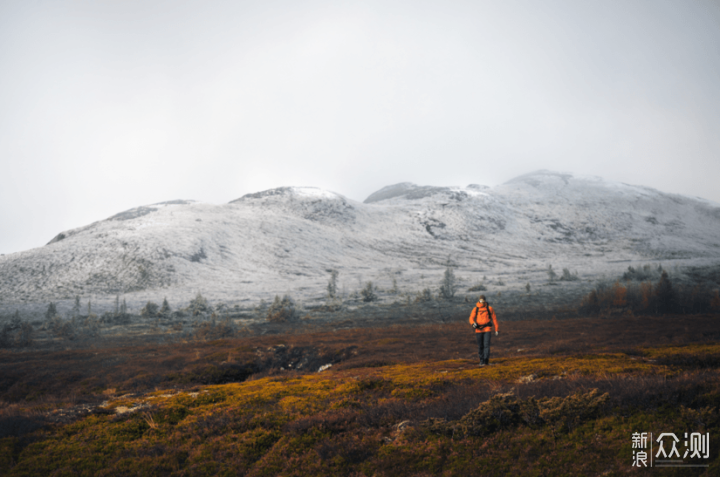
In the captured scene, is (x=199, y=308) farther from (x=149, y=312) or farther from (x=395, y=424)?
(x=395, y=424)

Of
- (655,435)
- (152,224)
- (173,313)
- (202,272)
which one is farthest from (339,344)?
(152,224)

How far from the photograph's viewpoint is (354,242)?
111750 millimetres

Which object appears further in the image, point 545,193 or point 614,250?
point 545,193

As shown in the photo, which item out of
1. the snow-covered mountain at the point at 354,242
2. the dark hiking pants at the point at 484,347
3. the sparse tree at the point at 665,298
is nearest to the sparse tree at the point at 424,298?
Answer: the snow-covered mountain at the point at 354,242

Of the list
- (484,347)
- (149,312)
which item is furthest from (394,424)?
(149,312)

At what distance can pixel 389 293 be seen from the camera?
55.5m

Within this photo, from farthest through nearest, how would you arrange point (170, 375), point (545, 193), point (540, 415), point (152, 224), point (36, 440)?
point (545, 193) → point (152, 224) → point (170, 375) → point (36, 440) → point (540, 415)

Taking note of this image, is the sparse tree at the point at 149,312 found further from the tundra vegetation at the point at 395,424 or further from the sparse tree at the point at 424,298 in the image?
the tundra vegetation at the point at 395,424

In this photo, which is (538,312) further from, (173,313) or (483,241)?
(483,241)

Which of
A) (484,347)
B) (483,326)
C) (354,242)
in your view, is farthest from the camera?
(354,242)

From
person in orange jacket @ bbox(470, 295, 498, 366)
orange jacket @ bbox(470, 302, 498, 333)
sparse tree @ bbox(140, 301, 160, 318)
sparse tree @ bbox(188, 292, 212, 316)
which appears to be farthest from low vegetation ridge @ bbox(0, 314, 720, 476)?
sparse tree @ bbox(140, 301, 160, 318)

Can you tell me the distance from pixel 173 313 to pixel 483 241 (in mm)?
100264

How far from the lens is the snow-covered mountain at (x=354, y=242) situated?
7000 centimetres

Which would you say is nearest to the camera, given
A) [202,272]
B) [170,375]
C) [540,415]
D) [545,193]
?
[540,415]
